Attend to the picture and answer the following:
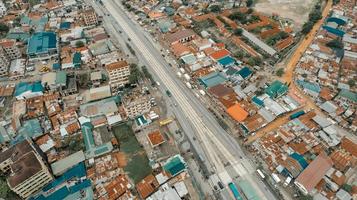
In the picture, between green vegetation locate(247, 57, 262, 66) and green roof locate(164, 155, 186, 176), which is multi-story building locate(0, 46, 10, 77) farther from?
green vegetation locate(247, 57, 262, 66)

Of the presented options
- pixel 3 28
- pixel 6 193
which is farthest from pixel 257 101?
pixel 3 28

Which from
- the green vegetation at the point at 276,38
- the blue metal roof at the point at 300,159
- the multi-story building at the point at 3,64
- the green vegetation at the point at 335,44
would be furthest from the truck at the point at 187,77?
the multi-story building at the point at 3,64

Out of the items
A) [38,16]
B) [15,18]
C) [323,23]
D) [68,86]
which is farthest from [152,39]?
[323,23]

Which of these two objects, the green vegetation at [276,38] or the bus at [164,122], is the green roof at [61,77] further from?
the green vegetation at [276,38]

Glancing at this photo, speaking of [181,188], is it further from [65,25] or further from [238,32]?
[65,25]

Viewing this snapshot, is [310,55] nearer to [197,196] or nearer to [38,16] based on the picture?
[197,196]

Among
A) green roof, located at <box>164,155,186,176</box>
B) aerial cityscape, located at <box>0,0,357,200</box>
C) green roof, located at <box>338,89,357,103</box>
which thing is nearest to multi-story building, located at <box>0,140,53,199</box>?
aerial cityscape, located at <box>0,0,357,200</box>
